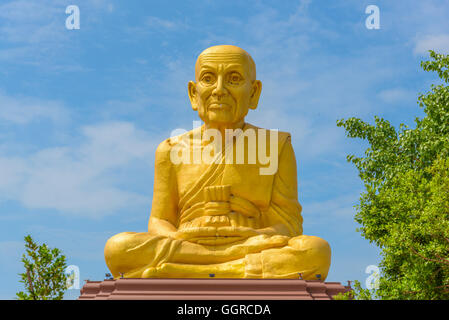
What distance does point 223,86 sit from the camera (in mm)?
9570

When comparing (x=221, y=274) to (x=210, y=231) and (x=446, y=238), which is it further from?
(x=446, y=238)

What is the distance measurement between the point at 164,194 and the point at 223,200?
1.06 m

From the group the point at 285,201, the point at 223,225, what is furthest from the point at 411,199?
the point at 223,225

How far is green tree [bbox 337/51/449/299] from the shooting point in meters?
9.45

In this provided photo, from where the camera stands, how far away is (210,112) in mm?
9664

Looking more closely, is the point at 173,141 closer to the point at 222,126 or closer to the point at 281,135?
the point at 222,126

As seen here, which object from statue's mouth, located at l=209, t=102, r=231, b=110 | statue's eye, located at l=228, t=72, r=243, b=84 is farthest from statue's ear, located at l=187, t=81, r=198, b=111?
statue's eye, located at l=228, t=72, r=243, b=84

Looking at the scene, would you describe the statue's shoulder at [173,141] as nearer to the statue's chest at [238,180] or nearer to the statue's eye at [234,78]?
the statue's chest at [238,180]

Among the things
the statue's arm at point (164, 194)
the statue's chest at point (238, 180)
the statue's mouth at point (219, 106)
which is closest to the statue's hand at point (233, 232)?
the statue's chest at point (238, 180)

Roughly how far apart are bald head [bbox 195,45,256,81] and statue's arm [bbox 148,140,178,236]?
162cm

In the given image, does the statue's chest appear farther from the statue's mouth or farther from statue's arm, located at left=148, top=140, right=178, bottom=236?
the statue's mouth

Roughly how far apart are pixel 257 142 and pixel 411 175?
9.61 feet

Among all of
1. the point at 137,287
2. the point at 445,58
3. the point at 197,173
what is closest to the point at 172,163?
the point at 197,173

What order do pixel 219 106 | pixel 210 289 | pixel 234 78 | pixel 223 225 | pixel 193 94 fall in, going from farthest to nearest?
pixel 193 94, pixel 234 78, pixel 219 106, pixel 223 225, pixel 210 289
